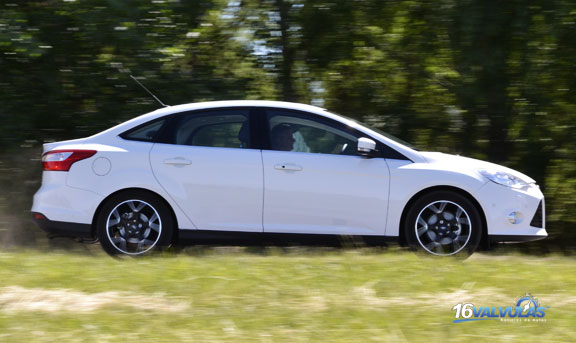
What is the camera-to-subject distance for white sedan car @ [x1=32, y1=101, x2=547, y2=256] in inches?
301

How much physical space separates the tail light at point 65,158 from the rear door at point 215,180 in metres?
0.65

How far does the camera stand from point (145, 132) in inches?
312

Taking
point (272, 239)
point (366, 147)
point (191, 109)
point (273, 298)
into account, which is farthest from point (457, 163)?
point (273, 298)

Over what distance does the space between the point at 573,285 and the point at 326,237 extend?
243cm

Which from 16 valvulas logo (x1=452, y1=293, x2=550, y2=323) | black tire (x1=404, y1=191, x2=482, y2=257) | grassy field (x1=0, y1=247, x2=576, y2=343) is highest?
black tire (x1=404, y1=191, x2=482, y2=257)

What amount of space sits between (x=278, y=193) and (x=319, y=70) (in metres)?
4.71

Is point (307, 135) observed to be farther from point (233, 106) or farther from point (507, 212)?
point (507, 212)

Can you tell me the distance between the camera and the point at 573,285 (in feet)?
19.8

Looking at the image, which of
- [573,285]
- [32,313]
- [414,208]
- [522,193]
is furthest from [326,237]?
[32,313]

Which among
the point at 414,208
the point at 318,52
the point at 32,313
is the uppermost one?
the point at 318,52

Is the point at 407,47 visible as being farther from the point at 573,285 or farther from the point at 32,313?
the point at 32,313

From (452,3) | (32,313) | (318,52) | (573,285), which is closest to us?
(32,313)

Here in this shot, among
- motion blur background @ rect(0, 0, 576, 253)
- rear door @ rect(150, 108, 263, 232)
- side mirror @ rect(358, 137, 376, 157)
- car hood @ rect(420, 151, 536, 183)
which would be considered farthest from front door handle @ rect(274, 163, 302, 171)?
motion blur background @ rect(0, 0, 576, 253)

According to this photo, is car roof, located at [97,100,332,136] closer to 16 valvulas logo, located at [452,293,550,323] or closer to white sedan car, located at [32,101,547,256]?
white sedan car, located at [32,101,547,256]
